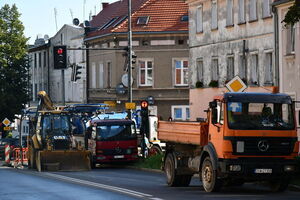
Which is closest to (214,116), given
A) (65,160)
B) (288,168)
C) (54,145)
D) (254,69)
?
(288,168)

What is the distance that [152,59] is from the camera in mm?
74562

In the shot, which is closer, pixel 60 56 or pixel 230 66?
pixel 60 56

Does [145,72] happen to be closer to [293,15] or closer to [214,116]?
[214,116]

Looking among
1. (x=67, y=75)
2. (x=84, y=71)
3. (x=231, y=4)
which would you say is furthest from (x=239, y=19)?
(x=67, y=75)

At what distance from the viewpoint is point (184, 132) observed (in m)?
26.1

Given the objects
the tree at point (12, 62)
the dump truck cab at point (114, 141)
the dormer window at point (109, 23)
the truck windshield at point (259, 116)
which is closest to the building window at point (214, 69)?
the dump truck cab at point (114, 141)

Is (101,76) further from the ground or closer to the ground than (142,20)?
closer to the ground

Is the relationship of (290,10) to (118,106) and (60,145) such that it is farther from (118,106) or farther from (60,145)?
(118,106)

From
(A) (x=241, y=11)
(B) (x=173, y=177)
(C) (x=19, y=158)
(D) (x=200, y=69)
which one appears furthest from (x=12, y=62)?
(B) (x=173, y=177)

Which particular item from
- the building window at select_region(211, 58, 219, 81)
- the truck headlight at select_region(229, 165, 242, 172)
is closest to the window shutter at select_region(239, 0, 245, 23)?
the building window at select_region(211, 58, 219, 81)

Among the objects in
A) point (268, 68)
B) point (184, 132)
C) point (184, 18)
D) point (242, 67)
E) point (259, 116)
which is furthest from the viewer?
point (184, 18)

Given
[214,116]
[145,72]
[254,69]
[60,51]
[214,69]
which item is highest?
[60,51]

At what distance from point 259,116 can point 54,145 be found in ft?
70.2

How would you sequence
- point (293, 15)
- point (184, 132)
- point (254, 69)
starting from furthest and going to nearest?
1. point (254, 69)
2. point (184, 132)
3. point (293, 15)
